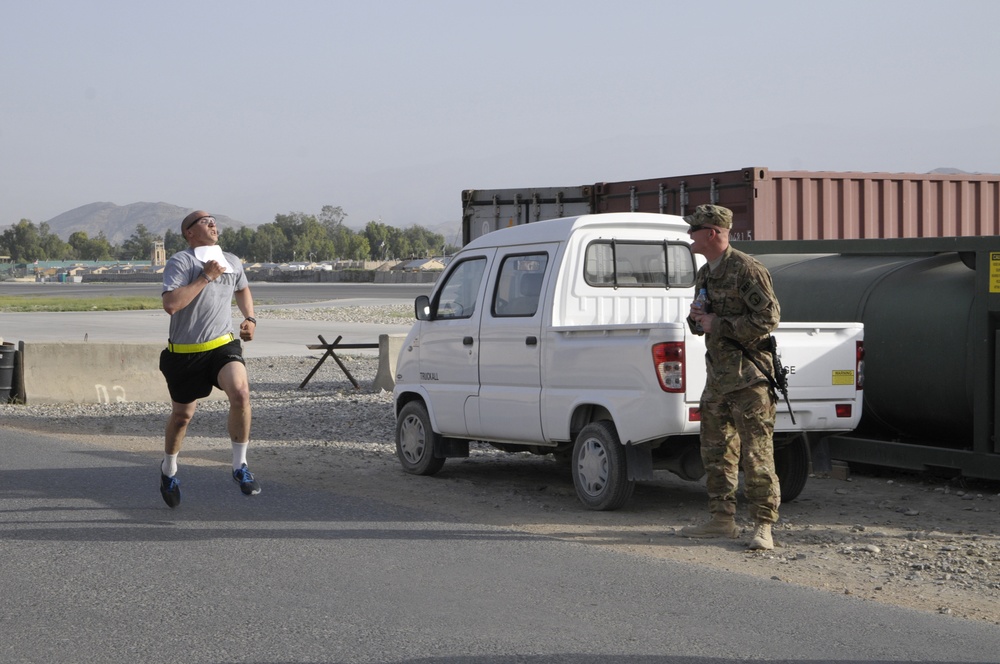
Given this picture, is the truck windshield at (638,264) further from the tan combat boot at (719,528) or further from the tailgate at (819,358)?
the tan combat boot at (719,528)

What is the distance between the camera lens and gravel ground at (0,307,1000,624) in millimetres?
6691

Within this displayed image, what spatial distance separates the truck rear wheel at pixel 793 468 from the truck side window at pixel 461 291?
2.61m

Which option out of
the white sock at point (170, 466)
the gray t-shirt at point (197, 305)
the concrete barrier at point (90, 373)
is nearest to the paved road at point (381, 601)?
the white sock at point (170, 466)

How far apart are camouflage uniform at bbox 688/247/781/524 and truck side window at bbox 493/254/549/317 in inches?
78.5

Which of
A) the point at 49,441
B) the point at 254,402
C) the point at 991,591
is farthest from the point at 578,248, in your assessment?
the point at 254,402

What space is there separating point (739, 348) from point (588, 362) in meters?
1.40

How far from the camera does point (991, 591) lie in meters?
6.31

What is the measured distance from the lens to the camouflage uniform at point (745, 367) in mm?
7109

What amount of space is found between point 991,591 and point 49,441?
925cm

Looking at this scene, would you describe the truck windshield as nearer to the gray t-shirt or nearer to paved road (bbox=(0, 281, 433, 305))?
the gray t-shirt

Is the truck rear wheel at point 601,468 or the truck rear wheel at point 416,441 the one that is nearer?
the truck rear wheel at point 601,468

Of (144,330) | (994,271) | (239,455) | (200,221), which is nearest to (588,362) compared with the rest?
(239,455)

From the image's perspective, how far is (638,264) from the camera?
9.52 meters

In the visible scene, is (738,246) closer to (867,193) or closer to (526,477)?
(526,477)
